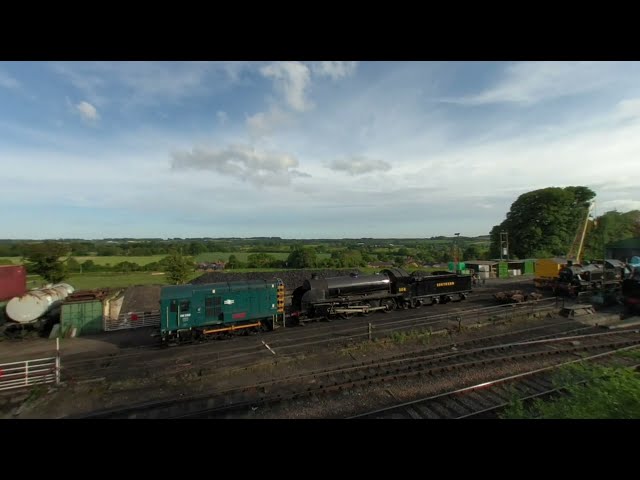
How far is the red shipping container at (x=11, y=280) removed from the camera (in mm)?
27250

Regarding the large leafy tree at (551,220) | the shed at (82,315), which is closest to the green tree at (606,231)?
the large leafy tree at (551,220)

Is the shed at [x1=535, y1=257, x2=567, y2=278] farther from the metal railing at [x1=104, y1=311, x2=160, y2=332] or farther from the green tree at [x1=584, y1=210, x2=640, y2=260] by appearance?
the metal railing at [x1=104, y1=311, x2=160, y2=332]

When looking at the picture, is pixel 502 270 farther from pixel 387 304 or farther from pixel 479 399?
pixel 479 399

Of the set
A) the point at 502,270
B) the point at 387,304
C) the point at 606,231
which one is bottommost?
the point at 387,304

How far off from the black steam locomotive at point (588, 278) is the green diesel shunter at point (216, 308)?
2437cm

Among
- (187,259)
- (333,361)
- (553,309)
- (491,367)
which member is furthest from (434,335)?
(187,259)

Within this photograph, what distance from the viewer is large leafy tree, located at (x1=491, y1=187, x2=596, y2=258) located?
50.6m

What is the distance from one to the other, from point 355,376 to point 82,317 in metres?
19.9

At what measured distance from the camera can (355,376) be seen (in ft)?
40.1

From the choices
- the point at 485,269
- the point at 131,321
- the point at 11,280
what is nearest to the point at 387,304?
the point at 131,321

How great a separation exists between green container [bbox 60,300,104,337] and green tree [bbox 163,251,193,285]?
8445 mm
